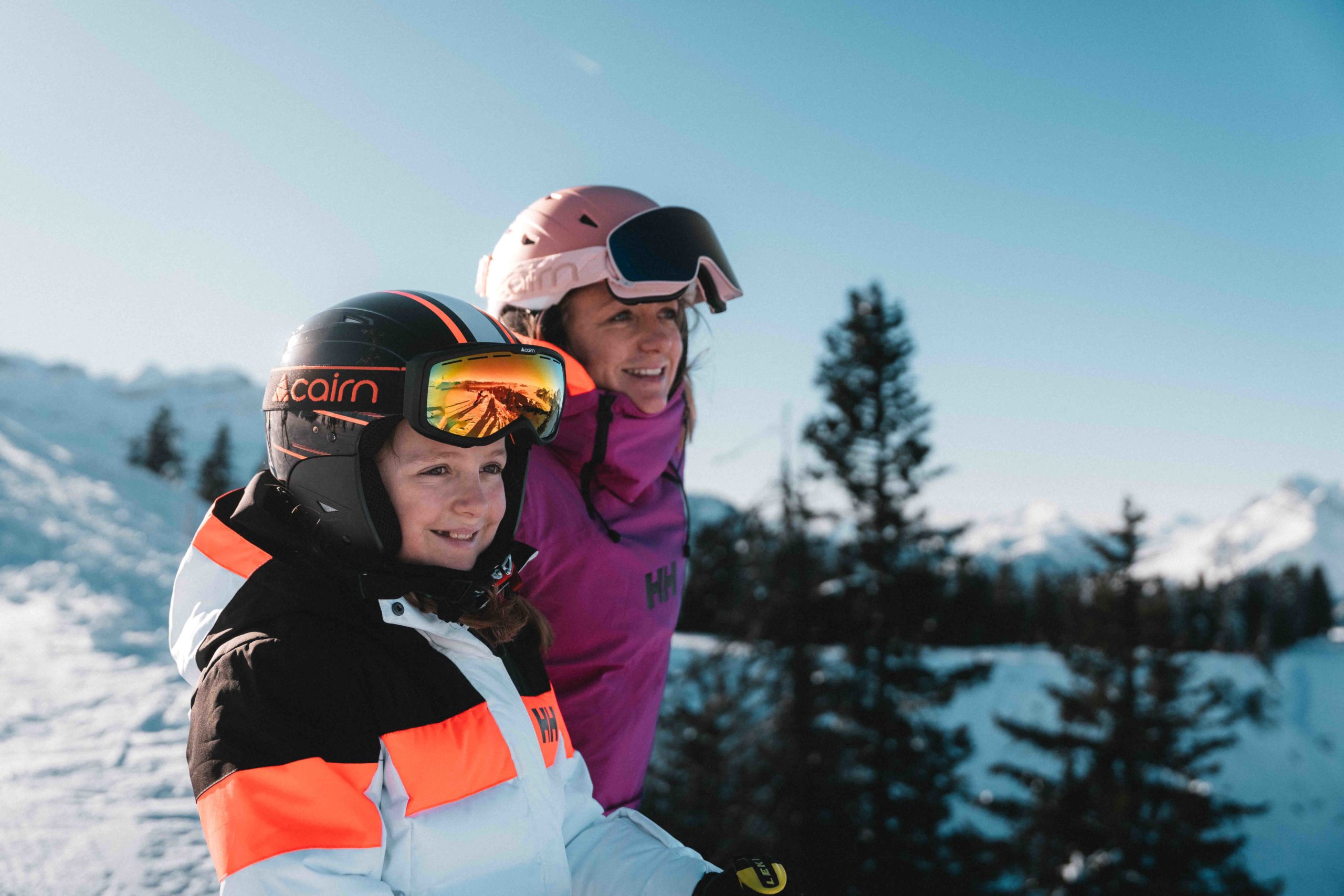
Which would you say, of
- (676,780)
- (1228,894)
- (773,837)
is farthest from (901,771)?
→ (1228,894)

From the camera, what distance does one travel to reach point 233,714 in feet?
4.41

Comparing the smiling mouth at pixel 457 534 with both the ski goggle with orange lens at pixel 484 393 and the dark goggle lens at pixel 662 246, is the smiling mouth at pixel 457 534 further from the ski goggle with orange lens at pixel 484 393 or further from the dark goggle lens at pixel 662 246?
the dark goggle lens at pixel 662 246

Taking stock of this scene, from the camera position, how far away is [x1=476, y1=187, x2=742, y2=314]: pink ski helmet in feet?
8.90

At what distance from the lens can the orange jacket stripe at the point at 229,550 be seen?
174cm

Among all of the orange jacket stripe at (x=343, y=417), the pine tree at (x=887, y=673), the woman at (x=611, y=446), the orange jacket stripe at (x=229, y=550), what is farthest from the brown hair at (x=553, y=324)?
the pine tree at (x=887, y=673)

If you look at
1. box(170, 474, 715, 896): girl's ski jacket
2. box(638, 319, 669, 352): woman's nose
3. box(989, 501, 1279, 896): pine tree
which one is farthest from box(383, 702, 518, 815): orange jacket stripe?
box(989, 501, 1279, 896): pine tree

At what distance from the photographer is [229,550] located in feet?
5.79

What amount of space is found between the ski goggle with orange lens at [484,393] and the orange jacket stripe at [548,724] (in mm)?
700

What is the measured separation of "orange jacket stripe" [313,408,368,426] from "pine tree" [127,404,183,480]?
55954 mm

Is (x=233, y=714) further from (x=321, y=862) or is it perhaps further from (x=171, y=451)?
(x=171, y=451)

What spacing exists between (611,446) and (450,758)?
1189 mm

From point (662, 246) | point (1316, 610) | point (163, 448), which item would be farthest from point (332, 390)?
point (1316, 610)

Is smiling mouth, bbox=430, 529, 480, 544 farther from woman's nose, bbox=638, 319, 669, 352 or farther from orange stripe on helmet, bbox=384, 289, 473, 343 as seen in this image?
woman's nose, bbox=638, 319, 669, 352

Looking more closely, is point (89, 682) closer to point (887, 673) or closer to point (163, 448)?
point (887, 673)
